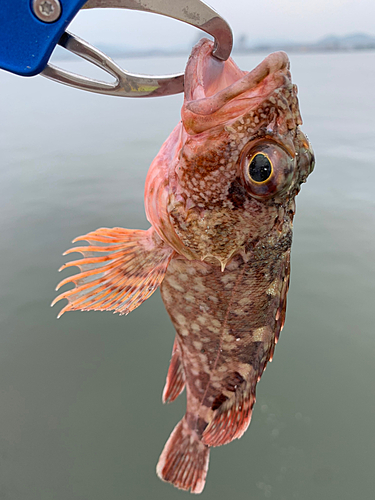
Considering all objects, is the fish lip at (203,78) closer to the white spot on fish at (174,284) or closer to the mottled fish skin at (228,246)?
the mottled fish skin at (228,246)

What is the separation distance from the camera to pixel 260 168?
4.06 ft

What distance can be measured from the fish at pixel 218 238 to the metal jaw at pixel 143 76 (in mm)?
81

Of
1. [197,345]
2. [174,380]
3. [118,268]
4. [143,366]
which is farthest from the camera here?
[143,366]

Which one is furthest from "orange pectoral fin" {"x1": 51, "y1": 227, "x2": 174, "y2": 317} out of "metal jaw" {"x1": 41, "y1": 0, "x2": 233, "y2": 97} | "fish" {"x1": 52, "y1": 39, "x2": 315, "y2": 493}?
"metal jaw" {"x1": 41, "y1": 0, "x2": 233, "y2": 97}

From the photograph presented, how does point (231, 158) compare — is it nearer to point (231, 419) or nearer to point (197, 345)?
point (197, 345)

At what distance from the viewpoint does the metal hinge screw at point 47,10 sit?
0.86 meters

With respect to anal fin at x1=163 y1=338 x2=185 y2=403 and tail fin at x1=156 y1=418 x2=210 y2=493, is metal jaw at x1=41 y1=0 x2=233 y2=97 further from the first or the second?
tail fin at x1=156 y1=418 x2=210 y2=493

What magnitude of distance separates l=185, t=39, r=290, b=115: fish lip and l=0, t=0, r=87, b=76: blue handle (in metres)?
0.41

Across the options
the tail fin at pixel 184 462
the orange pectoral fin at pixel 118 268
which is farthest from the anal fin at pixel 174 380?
the orange pectoral fin at pixel 118 268

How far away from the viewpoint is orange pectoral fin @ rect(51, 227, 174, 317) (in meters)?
1.52

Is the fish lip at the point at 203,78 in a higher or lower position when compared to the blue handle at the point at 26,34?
higher

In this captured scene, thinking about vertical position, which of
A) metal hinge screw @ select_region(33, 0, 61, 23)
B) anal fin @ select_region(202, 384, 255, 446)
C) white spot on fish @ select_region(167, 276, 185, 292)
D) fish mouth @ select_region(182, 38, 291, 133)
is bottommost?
anal fin @ select_region(202, 384, 255, 446)

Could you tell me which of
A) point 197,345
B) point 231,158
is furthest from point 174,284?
point 231,158

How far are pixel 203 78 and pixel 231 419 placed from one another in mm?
1876
